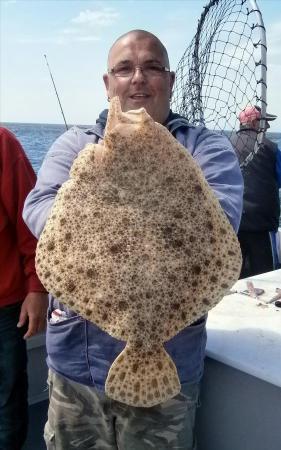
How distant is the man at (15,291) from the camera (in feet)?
10.4

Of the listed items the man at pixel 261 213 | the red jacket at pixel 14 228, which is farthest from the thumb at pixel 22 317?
the man at pixel 261 213

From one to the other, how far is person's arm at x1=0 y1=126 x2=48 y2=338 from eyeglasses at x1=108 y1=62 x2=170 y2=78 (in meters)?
1.10

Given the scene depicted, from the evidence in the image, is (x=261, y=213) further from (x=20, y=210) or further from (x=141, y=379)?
(x=141, y=379)

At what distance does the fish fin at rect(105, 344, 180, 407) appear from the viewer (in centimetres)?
177

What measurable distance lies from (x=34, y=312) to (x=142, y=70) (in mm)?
1696

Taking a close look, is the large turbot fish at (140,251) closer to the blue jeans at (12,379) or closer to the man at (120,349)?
the man at (120,349)

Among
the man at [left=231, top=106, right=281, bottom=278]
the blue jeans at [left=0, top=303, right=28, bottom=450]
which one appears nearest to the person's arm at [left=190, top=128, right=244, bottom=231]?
the blue jeans at [left=0, top=303, right=28, bottom=450]

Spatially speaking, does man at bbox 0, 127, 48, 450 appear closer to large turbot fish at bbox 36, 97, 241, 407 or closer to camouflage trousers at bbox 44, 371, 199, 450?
camouflage trousers at bbox 44, 371, 199, 450

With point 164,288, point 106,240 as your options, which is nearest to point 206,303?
point 164,288

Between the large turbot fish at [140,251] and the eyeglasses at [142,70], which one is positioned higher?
the eyeglasses at [142,70]

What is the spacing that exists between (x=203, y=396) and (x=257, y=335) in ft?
1.58

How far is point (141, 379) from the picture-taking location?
1.79 metres

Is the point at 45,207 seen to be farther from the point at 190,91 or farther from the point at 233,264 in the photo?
the point at 190,91

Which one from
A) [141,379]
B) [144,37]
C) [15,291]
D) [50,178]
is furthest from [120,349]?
[144,37]
